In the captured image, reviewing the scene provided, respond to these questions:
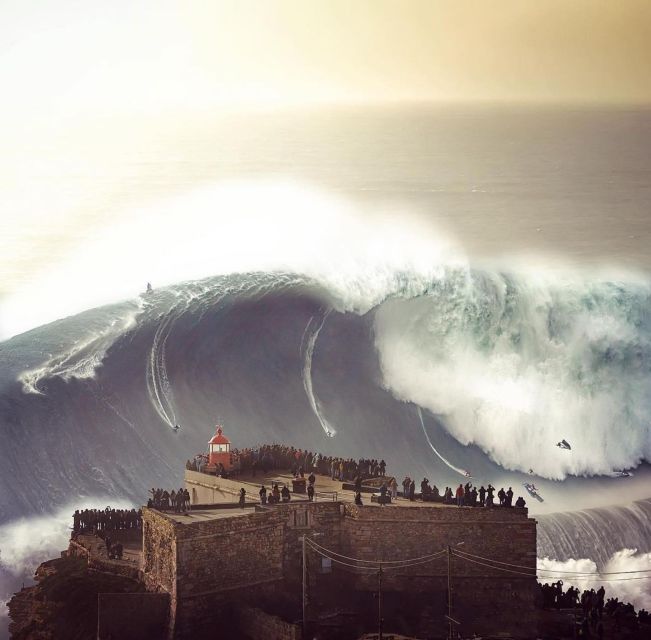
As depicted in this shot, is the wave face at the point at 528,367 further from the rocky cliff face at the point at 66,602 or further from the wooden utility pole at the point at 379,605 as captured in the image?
the rocky cliff face at the point at 66,602

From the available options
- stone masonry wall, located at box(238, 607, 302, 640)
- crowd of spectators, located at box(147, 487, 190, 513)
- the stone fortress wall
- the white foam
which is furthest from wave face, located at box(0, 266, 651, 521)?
stone masonry wall, located at box(238, 607, 302, 640)

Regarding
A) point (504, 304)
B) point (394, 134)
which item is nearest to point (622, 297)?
point (504, 304)

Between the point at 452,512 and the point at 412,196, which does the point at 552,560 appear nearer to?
the point at 452,512

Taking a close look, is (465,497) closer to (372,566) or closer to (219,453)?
(372,566)

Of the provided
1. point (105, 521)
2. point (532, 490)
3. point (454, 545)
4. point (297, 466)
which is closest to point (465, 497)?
point (454, 545)

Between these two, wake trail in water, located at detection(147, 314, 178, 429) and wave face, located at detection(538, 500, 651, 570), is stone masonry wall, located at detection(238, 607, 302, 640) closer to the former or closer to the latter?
wave face, located at detection(538, 500, 651, 570)
